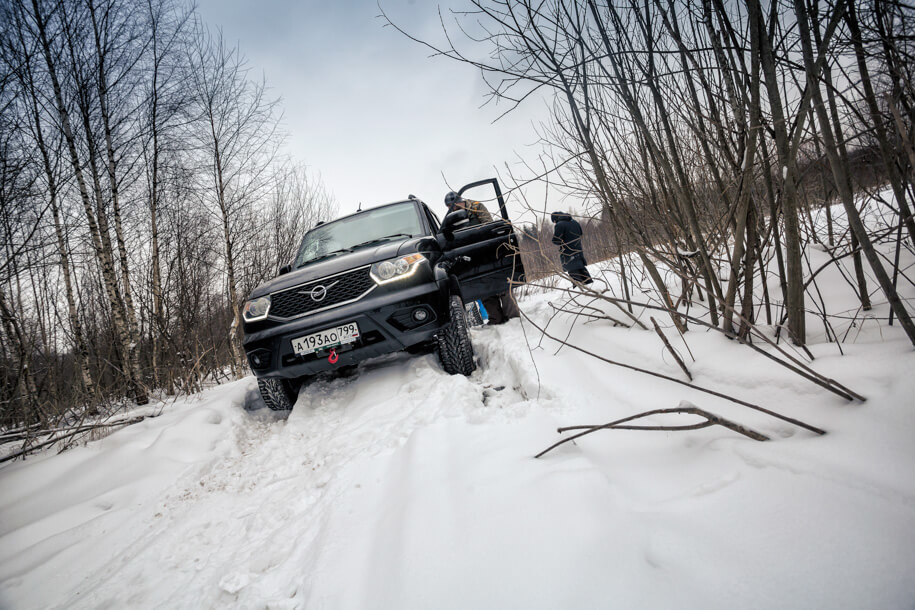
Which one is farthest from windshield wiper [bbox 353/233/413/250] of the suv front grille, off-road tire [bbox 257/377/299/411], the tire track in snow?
off-road tire [bbox 257/377/299/411]

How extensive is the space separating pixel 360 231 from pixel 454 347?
1596 millimetres

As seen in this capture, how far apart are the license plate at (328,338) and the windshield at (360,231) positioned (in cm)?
97

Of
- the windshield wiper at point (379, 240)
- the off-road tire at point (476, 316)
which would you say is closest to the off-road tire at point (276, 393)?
the windshield wiper at point (379, 240)

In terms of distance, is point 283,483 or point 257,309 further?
point 257,309

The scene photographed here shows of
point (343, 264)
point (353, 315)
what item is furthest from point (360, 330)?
point (343, 264)

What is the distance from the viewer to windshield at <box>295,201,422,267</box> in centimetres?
320

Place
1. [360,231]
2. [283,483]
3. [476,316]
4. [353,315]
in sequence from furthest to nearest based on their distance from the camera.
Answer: [476,316] → [360,231] → [353,315] → [283,483]

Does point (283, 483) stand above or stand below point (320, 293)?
below

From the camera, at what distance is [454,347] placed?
8.57ft

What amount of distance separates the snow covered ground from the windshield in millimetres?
1618

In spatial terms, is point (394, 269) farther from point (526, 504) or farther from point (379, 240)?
point (526, 504)

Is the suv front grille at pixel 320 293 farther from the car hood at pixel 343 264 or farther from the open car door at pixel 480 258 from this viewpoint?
the open car door at pixel 480 258

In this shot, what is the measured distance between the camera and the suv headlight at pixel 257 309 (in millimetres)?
2467

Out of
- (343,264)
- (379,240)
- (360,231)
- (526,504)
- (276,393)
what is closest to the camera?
(526,504)
